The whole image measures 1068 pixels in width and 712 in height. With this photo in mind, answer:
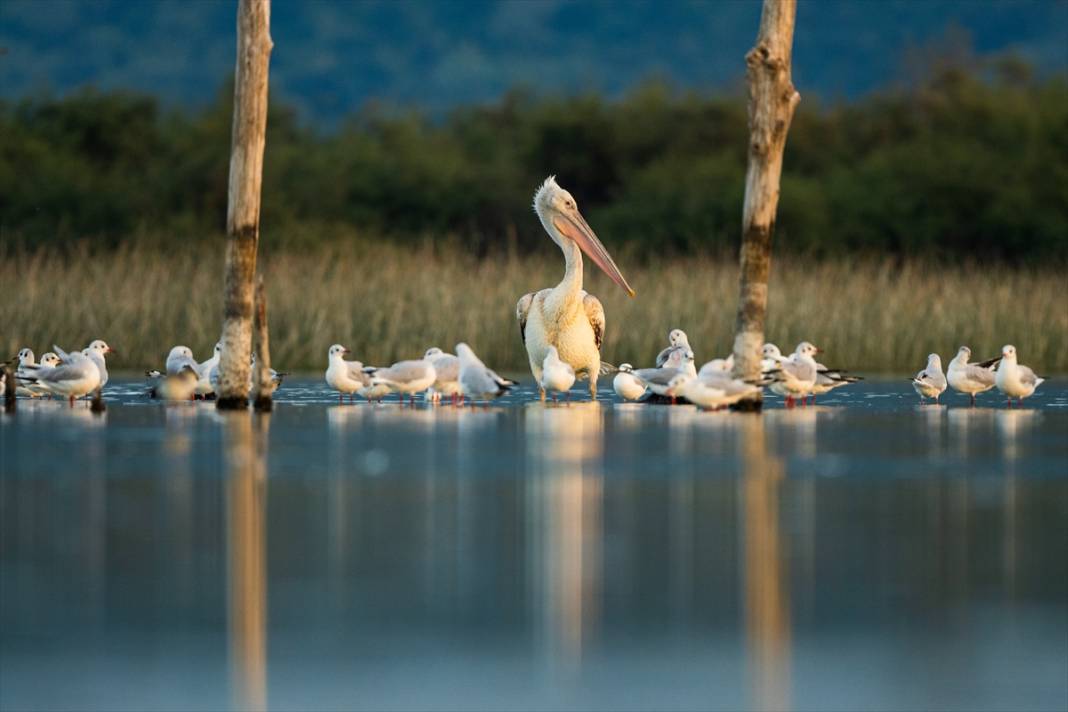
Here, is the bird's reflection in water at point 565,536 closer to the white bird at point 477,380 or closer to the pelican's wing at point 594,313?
the white bird at point 477,380

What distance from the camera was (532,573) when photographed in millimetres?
7527

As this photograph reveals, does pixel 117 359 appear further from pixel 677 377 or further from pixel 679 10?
pixel 679 10

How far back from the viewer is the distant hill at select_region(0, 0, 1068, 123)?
144125mm

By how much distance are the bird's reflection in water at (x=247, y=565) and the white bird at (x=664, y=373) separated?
14.4 feet

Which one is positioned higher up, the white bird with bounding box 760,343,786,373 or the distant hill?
the distant hill

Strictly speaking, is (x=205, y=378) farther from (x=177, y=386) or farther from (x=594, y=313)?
(x=594, y=313)

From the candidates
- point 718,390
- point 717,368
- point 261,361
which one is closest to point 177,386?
point 261,361

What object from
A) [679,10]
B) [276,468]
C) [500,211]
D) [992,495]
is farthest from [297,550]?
[679,10]

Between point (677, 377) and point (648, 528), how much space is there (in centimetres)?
780

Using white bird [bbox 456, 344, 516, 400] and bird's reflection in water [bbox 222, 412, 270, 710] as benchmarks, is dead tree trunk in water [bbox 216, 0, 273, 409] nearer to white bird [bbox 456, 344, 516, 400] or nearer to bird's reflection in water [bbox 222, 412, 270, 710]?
bird's reflection in water [bbox 222, 412, 270, 710]

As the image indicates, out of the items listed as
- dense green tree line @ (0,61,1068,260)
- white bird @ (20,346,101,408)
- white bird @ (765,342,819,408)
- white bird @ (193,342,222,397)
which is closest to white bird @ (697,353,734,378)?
white bird @ (765,342,819,408)

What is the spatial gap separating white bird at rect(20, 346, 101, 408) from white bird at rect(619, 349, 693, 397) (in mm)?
4267

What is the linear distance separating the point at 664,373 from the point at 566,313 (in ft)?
3.35

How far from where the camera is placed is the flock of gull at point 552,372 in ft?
52.7
